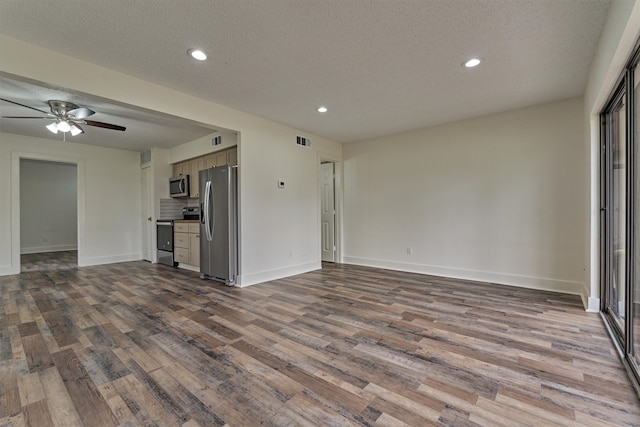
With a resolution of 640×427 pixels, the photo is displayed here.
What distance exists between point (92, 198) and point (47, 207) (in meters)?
3.69

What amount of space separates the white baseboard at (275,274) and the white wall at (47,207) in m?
6.98

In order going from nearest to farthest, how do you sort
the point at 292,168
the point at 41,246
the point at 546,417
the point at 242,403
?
the point at 546,417 < the point at 242,403 < the point at 292,168 < the point at 41,246

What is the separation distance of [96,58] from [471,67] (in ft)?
11.7

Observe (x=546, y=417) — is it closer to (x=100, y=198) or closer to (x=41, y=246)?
(x=100, y=198)

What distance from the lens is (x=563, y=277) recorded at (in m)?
3.62

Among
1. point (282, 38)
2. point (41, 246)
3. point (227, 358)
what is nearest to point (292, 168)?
point (282, 38)

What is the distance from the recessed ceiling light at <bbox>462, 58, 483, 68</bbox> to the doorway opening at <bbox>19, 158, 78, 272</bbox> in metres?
9.31

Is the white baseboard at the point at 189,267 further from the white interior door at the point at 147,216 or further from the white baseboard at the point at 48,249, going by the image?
the white baseboard at the point at 48,249

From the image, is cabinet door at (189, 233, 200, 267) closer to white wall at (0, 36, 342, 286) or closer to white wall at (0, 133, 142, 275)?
white wall at (0, 36, 342, 286)

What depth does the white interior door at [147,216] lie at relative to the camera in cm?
623

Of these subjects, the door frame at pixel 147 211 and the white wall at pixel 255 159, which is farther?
the door frame at pixel 147 211

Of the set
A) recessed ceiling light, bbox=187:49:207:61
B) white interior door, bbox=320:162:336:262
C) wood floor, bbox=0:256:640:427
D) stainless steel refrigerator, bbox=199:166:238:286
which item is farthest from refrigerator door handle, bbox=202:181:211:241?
white interior door, bbox=320:162:336:262

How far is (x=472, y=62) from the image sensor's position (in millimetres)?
2643

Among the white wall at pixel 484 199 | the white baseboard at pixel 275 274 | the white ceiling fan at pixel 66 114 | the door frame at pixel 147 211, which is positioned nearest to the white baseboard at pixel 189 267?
the door frame at pixel 147 211
